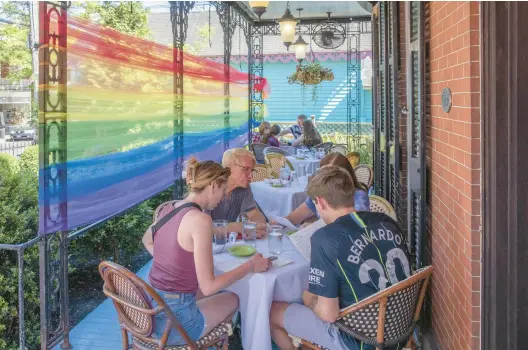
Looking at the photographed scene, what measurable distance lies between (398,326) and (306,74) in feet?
33.7

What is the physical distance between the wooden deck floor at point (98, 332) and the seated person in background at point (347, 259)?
1698mm

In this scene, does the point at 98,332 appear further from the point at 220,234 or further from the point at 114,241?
the point at 114,241

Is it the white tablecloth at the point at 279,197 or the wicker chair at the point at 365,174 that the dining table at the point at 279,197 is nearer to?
the white tablecloth at the point at 279,197

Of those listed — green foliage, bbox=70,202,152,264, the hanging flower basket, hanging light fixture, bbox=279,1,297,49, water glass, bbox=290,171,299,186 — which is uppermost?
hanging light fixture, bbox=279,1,297,49

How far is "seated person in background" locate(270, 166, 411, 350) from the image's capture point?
2285 mm

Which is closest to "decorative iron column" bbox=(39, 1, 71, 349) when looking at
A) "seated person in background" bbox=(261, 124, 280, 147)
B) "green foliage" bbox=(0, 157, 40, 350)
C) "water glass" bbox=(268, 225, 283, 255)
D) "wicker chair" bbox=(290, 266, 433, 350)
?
"green foliage" bbox=(0, 157, 40, 350)

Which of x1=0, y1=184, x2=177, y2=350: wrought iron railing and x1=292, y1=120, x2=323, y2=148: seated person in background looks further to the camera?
x1=292, y1=120, x2=323, y2=148: seated person in background

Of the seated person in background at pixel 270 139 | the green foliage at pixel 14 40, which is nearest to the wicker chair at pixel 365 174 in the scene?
the seated person in background at pixel 270 139

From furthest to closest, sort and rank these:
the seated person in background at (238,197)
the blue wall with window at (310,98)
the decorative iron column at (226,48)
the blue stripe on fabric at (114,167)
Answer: the blue wall with window at (310,98) < the decorative iron column at (226,48) < the seated person in background at (238,197) < the blue stripe on fabric at (114,167)

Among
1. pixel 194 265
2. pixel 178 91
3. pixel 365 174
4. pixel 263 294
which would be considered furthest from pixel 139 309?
pixel 365 174

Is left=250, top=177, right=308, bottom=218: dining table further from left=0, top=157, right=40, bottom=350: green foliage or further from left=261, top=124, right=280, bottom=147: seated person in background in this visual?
left=261, top=124, right=280, bottom=147: seated person in background

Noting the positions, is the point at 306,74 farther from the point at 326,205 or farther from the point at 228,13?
the point at 326,205

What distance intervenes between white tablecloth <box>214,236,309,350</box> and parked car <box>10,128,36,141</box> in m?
19.9

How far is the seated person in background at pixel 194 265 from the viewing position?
2480mm
